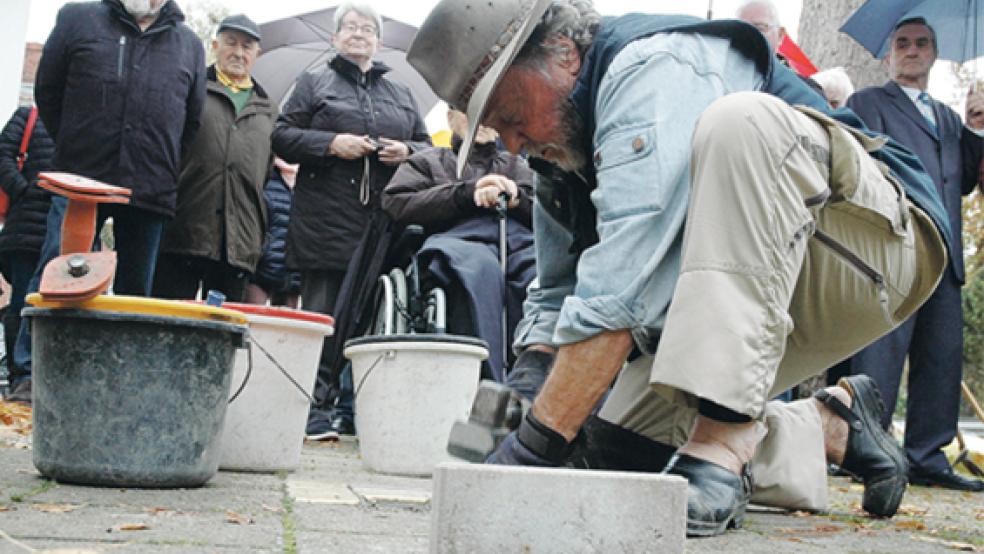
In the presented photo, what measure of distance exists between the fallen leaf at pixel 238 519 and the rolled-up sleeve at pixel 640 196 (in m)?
0.64

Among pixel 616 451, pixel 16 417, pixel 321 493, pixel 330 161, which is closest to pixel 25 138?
pixel 330 161

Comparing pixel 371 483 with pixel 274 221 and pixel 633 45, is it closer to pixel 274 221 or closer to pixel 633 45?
pixel 633 45

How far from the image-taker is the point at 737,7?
535 centimetres

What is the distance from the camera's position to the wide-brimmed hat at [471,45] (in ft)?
7.93

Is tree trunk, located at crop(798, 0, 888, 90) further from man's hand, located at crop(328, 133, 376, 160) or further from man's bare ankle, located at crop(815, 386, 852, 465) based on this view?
man's bare ankle, located at crop(815, 386, 852, 465)

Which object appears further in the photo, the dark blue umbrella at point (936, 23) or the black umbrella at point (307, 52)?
the black umbrella at point (307, 52)

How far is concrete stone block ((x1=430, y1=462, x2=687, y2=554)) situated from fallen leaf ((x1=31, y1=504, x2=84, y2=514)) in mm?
818

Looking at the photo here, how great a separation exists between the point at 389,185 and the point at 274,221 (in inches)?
55.5

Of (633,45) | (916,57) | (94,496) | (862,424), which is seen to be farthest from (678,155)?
(916,57)

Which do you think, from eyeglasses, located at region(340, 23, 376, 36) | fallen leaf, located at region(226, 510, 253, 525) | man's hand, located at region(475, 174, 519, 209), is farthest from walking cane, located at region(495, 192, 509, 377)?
fallen leaf, located at region(226, 510, 253, 525)

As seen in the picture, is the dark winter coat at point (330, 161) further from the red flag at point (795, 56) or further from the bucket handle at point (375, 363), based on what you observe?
the red flag at point (795, 56)

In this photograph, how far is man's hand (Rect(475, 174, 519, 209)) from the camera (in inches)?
197

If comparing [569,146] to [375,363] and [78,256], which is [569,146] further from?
[375,363]

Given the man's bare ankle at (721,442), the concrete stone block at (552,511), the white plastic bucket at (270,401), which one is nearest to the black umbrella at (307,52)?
the white plastic bucket at (270,401)
